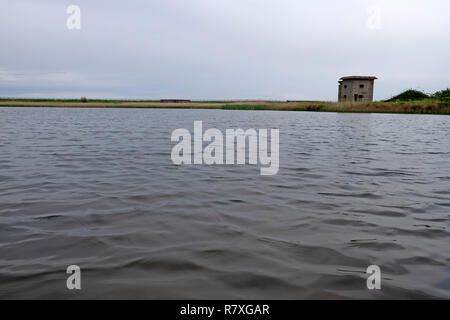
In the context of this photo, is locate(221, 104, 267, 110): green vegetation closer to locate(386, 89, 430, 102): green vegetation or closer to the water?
locate(386, 89, 430, 102): green vegetation

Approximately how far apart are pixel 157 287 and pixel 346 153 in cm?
1012

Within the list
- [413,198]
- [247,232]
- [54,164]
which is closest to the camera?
[247,232]

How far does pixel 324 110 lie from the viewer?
5888 cm

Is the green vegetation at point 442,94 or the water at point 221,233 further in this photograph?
the green vegetation at point 442,94

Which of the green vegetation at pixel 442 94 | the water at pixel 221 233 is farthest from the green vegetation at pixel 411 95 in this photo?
the water at pixel 221 233

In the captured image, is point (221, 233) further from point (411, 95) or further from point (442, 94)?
point (411, 95)

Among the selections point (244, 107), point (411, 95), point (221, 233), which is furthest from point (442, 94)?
point (221, 233)

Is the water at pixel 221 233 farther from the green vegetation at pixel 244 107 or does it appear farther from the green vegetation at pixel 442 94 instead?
the green vegetation at pixel 442 94

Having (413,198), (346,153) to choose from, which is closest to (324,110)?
(346,153)

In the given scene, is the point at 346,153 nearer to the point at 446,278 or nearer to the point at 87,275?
the point at 446,278

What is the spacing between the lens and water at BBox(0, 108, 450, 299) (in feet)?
9.84

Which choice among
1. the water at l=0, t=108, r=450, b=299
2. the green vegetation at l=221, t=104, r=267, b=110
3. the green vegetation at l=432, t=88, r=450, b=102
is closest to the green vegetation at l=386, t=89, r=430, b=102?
the green vegetation at l=432, t=88, r=450, b=102

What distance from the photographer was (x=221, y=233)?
13.8 ft

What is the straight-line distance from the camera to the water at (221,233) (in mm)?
2998
